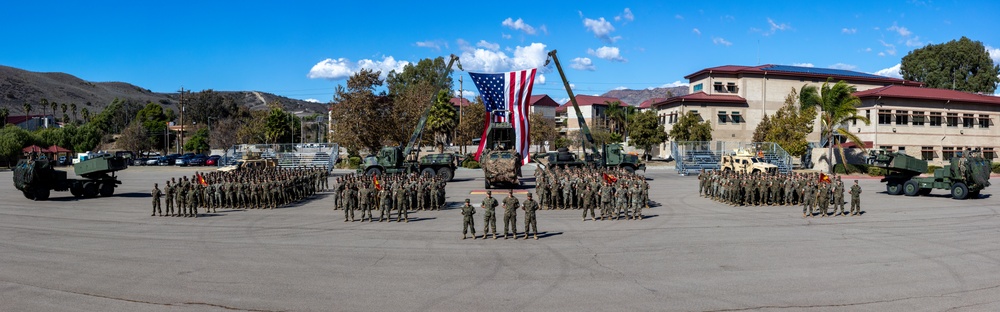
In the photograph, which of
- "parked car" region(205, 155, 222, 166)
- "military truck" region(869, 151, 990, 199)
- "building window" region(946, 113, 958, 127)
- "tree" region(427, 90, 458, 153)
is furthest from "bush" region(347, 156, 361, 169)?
"building window" region(946, 113, 958, 127)

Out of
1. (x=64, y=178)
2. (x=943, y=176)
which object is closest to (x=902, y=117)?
(x=943, y=176)

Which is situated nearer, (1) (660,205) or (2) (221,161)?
(1) (660,205)

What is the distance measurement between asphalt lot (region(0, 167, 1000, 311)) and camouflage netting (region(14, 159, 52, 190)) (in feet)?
17.8

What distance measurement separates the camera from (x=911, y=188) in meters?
25.1

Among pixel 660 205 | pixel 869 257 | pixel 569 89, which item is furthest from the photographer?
pixel 569 89

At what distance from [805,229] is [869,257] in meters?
3.71

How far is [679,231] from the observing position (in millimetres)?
15773

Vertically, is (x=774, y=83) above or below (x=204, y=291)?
above

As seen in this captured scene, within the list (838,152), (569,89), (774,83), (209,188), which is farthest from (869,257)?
(774,83)

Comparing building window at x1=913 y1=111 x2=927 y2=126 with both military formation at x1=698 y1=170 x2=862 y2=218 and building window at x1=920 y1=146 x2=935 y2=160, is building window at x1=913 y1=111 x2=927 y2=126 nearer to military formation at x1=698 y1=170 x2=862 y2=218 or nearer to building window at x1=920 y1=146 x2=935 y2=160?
building window at x1=920 y1=146 x2=935 y2=160

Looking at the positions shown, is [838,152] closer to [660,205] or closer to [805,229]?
[660,205]

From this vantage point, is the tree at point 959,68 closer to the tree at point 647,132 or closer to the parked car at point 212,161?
the tree at point 647,132

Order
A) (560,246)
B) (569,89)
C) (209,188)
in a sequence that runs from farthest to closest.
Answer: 1. (569,89)
2. (209,188)
3. (560,246)

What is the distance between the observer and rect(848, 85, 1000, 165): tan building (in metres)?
48.6
